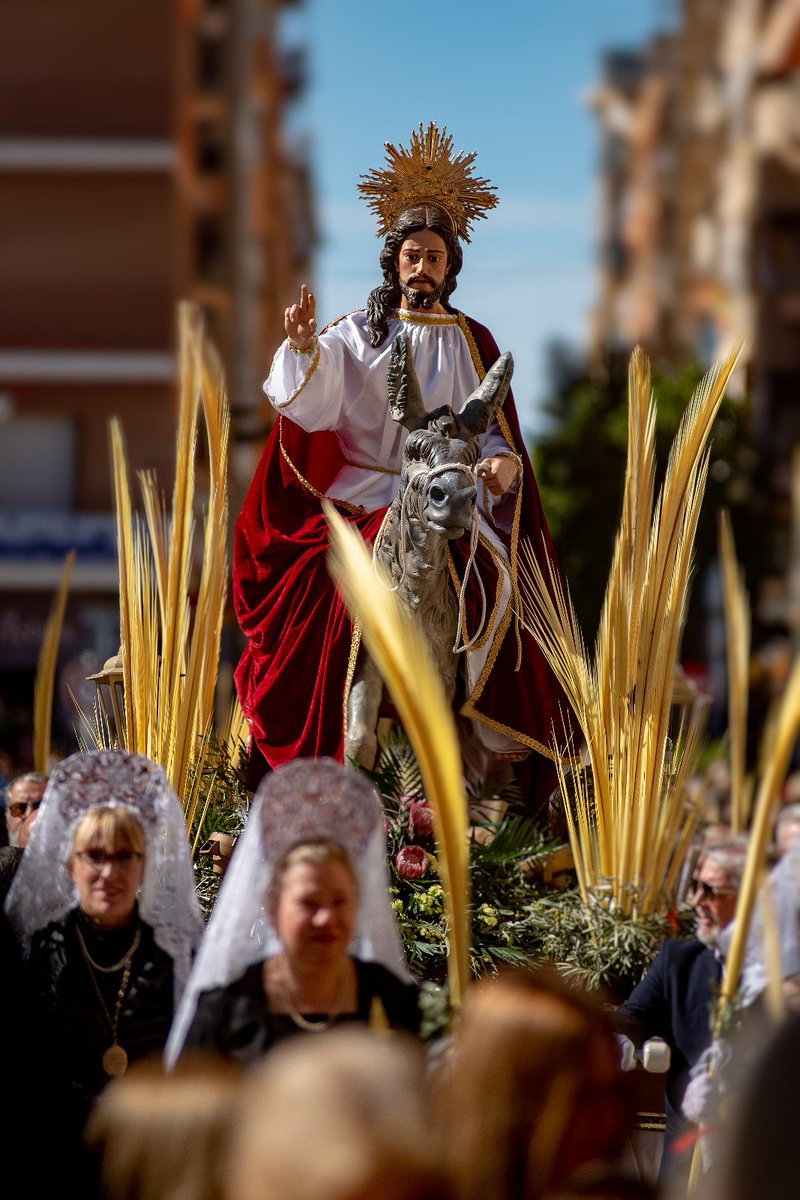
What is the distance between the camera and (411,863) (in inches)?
250

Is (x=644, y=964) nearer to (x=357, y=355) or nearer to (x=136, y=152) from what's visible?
(x=357, y=355)

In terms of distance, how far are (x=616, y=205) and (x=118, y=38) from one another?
57.2m

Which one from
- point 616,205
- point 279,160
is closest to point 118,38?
point 279,160

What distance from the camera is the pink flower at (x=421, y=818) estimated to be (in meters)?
6.54

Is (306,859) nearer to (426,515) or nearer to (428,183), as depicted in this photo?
(426,515)

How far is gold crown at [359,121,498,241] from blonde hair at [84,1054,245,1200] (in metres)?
4.06

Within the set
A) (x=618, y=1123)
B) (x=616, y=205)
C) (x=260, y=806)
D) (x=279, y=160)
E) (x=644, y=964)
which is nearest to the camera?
(x=618, y=1123)

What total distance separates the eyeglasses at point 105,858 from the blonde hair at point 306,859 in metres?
0.36

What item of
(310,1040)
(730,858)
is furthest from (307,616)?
(310,1040)

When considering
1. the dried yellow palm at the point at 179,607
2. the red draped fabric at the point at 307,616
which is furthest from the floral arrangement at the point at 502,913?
the dried yellow palm at the point at 179,607

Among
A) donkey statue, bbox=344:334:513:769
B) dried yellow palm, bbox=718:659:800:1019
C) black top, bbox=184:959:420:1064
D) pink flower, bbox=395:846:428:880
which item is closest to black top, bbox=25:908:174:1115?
black top, bbox=184:959:420:1064

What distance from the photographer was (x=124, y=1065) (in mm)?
4582

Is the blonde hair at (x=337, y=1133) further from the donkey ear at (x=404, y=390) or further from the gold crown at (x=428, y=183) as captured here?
the gold crown at (x=428, y=183)

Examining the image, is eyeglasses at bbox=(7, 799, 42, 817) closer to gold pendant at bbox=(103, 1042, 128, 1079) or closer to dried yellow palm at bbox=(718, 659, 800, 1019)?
gold pendant at bbox=(103, 1042, 128, 1079)
